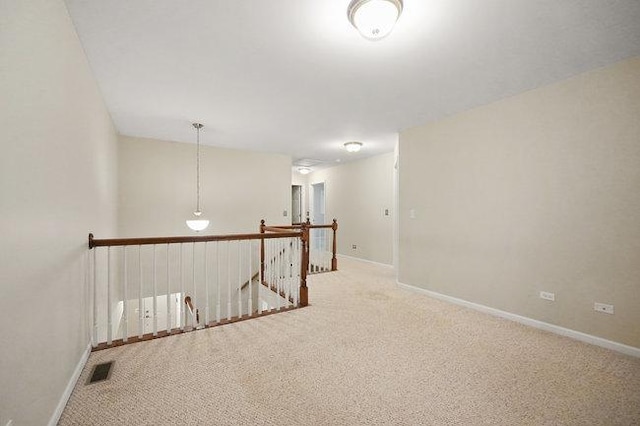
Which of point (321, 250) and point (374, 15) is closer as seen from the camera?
point (374, 15)

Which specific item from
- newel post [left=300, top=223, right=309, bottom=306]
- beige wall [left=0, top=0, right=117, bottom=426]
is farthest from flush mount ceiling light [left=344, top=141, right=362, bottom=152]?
beige wall [left=0, top=0, right=117, bottom=426]

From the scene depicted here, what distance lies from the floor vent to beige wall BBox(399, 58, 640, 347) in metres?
3.86

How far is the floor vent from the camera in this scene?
193 centimetres

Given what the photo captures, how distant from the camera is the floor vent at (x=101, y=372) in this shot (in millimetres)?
1930

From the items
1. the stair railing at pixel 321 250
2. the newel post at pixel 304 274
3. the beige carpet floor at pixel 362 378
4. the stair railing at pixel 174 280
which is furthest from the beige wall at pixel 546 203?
the stair railing at pixel 321 250

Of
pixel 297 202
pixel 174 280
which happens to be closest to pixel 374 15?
pixel 174 280

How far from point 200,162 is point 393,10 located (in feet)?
16.0

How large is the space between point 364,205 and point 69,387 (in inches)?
231

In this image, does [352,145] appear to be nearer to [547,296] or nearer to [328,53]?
[328,53]

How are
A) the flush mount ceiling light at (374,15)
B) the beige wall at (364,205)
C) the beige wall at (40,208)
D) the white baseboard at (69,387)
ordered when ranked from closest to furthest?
the beige wall at (40,208) < the white baseboard at (69,387) < the flush mount ceiling light at (374,15) < the beige wall at (364,205)

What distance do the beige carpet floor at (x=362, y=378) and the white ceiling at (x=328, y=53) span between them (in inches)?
103

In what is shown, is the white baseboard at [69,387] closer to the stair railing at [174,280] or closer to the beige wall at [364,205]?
the stair railing at [174,280]

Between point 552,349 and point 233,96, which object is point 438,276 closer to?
point 552,349

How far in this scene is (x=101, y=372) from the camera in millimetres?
2016
